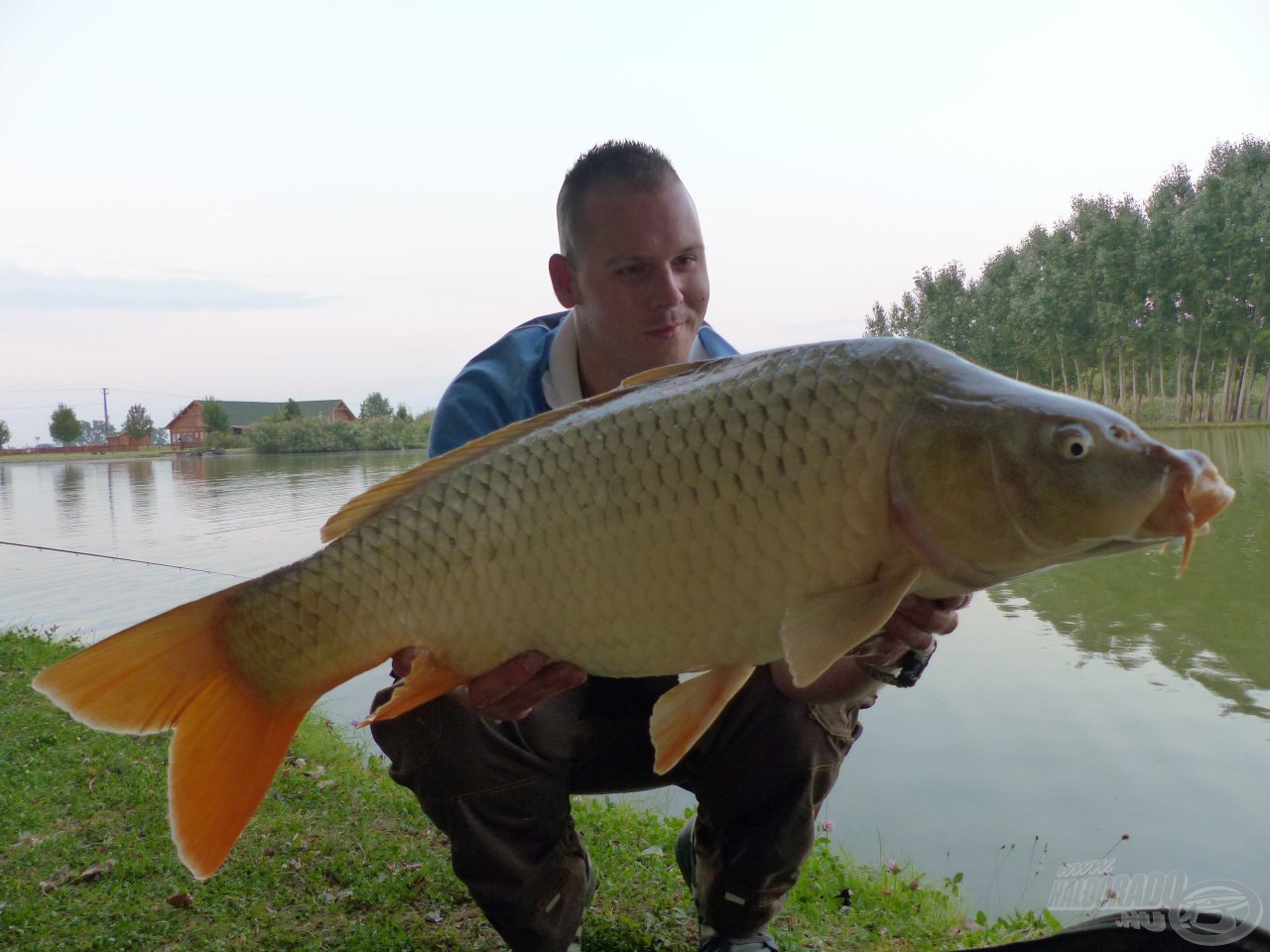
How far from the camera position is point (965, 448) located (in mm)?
866

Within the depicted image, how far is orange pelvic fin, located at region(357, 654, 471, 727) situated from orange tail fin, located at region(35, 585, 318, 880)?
0.13 m

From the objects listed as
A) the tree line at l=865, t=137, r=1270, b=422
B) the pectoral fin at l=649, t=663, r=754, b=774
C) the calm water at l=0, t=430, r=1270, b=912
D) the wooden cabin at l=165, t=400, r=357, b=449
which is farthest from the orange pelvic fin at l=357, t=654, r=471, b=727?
the wooden cabin at l=165, t=400, r=357, b=449

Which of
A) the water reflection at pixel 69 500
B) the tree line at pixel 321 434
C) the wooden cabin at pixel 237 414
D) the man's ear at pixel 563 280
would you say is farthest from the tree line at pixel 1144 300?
the wooden cabin at pixel 237 414

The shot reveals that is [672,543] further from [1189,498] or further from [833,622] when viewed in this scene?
[1189,498]

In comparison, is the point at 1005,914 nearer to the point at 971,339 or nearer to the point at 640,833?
the point at 640,833

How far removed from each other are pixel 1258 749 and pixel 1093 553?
94.5 inches

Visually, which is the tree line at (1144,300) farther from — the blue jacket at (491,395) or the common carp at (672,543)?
the common carp at (672,543)

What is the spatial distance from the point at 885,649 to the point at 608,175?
46.1 inches

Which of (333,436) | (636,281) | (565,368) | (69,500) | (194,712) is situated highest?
(636,281)

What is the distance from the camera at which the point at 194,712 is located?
42.8 inches

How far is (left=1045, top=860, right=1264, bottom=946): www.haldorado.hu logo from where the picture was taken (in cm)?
92

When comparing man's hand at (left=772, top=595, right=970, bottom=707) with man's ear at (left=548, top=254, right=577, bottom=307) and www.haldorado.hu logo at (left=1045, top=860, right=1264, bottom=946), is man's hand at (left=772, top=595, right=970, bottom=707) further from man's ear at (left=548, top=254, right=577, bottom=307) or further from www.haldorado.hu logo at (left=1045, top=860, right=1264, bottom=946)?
man's ear at (left=548, top=254, right=577, bottom=307)

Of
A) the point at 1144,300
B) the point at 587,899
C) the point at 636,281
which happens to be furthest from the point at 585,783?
the point at 1144,300

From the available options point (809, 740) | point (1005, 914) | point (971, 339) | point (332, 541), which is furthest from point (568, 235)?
point (971, 339)
